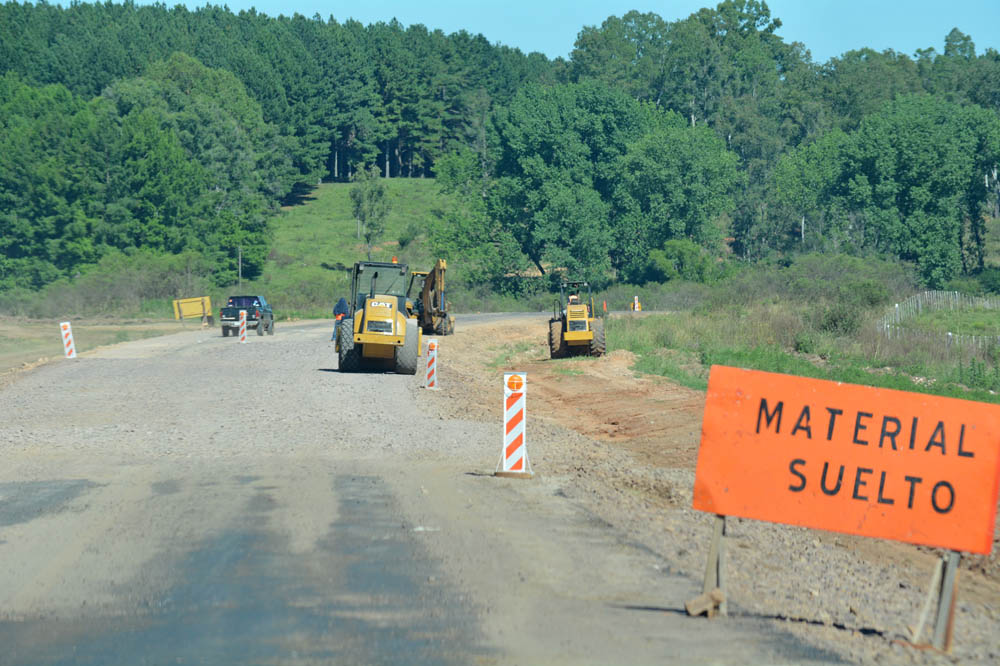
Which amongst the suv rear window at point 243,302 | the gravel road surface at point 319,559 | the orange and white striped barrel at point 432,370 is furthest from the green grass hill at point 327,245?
the gravel road surface at point 319,559

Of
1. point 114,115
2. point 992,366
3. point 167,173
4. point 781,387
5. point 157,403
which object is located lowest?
point 992,366

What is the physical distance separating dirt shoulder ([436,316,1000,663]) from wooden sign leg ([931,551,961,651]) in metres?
0.12

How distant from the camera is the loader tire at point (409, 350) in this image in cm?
2588

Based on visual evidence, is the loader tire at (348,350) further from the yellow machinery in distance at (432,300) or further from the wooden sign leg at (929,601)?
the wooden sign leg at (929,601)

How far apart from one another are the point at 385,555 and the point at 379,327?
54.2ft

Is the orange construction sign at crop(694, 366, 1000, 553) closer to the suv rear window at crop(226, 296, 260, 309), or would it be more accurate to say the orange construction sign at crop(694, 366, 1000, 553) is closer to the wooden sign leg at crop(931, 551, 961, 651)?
the wooden sign leg at crop(931, 551, 961, 651)

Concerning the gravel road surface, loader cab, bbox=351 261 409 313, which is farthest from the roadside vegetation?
the gravel road surface

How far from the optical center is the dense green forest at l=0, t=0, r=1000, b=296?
3159 inches

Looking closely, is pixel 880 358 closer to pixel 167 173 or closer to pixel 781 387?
pixel 781 387

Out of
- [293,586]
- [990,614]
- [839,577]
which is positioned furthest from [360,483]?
[990,614]

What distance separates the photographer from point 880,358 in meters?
34.2

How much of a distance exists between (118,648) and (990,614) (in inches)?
248

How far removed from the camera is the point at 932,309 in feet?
178

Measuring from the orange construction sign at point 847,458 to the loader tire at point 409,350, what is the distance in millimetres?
18567
